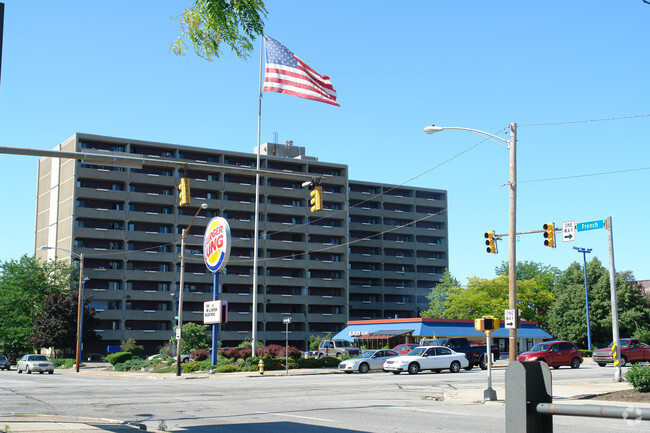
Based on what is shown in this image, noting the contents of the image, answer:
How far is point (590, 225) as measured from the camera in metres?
26.9

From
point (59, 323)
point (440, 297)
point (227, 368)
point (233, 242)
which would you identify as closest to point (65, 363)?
point (59, 323)

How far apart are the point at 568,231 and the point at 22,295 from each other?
68.4 meters

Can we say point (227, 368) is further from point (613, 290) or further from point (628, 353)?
point (628, 353)

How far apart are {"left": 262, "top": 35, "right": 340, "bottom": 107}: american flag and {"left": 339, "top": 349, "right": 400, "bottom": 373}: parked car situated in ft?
70.8

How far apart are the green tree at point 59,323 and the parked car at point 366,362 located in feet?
134

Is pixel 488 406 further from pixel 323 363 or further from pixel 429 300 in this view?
pixel 429 300

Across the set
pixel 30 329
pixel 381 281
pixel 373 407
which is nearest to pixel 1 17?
pixel 373 407

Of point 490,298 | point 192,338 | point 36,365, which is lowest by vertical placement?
point 36,365

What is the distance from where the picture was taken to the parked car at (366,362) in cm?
4184

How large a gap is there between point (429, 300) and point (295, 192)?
1283 inches

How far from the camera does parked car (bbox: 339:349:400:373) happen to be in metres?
41.8

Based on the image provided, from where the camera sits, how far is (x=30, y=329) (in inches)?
3014

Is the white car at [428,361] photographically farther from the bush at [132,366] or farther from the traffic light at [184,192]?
the traffic light at [184,192]

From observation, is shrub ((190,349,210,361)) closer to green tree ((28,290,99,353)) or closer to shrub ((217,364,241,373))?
shrub ((217,364,241,373))
